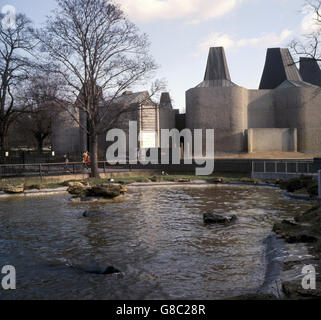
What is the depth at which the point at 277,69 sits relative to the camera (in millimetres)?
57438

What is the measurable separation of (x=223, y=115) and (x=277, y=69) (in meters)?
17.7

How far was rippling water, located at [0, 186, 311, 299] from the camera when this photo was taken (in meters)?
5.52

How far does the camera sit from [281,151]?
4272cm

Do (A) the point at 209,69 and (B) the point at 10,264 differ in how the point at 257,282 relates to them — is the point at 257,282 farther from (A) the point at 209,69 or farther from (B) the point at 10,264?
(A) the point at 209,69

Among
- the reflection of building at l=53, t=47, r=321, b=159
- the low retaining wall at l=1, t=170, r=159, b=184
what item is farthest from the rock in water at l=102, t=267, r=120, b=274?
the reflection of building at l=53, t=47, r=321, b=159

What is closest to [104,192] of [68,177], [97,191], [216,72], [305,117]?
[97,191]

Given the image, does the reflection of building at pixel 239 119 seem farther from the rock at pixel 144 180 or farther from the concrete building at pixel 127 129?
the rock at pixel 144 180

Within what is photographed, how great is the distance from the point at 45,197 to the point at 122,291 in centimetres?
1243

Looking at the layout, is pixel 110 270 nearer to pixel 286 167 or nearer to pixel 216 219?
pixel 216 219

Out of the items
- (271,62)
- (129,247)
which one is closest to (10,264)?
(129,247)

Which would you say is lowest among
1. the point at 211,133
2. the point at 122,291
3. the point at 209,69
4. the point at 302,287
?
the point at 122,291

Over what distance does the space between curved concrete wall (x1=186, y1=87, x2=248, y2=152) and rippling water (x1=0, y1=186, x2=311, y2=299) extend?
32.0 metres

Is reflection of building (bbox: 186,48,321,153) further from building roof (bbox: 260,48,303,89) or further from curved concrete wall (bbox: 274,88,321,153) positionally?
building roof (bbox: 260,48,303,89)

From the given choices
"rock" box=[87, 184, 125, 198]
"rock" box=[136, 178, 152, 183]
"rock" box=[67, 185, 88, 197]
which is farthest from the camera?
"rock" box=[136, 178, 152, 183]
